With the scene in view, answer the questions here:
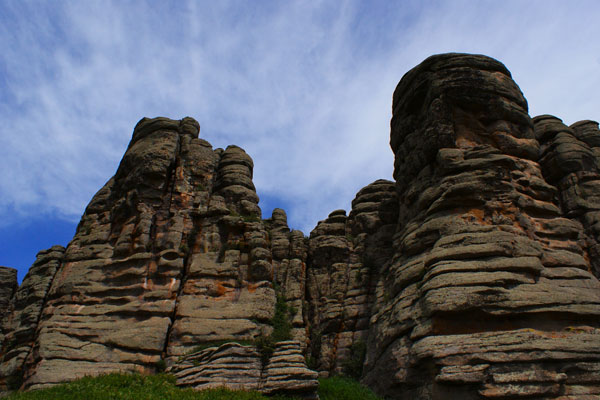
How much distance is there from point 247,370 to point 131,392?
16.2 feet

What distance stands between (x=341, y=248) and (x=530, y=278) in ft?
63.5

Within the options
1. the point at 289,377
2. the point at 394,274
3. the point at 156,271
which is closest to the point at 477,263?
the point at 394,274

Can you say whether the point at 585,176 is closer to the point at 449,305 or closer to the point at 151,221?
the point at 449,305

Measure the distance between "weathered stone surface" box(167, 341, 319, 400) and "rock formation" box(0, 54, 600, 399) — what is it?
9 cm

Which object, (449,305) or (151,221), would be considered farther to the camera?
(151,221)

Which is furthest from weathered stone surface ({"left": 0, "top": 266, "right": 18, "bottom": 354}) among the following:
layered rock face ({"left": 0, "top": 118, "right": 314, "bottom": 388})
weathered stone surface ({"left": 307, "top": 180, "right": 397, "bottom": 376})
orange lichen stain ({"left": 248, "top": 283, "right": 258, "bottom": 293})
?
orange lichen stain ({"left": 248, "top": 283, "right": 258, "bottom": 293})

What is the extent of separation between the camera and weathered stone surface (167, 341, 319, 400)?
17.8m

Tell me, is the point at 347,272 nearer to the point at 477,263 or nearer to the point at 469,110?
the point at 469,110

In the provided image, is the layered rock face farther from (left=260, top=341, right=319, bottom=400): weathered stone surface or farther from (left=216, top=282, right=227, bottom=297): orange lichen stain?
(left=260, top=341, right=319, bottom=400): weathered stone surface

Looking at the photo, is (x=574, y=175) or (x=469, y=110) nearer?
(x=469, y=110)

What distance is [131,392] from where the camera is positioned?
16500 millimetres

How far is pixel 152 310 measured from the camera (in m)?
22.1

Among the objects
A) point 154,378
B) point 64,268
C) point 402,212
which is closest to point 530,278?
point 402,212

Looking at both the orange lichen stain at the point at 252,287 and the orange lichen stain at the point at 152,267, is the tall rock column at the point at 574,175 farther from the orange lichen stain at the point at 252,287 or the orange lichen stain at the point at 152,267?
the orange lichen stain at the point at 152,267
